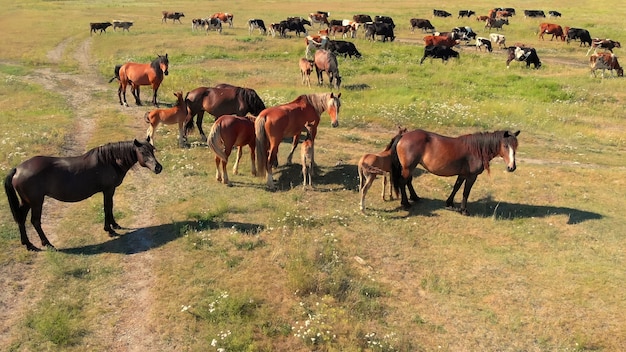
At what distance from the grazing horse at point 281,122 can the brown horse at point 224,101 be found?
318cm

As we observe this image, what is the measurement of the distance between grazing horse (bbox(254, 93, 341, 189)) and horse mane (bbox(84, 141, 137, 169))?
4071mm

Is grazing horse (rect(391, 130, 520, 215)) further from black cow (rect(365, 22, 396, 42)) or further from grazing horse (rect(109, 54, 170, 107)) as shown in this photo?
black cow (rect(365, 22, 396, 42))

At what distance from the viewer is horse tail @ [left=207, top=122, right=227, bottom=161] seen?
13.8 meters

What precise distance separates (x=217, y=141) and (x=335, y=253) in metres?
5.35

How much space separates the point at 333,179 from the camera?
15461mm

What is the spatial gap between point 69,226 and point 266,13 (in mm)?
62430

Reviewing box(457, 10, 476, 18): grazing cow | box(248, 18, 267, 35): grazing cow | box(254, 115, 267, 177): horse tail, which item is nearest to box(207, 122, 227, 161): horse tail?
box(254, 115, 267, 177): horse tail

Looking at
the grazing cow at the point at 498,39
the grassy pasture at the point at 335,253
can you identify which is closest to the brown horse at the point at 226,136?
the grassy pasture at the point at 335,253

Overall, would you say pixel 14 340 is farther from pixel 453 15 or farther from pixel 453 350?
pixel 453 15

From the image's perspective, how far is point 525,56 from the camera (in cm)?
3578

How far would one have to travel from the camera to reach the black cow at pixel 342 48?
36906 mm

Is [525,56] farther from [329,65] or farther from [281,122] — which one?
[281,122]

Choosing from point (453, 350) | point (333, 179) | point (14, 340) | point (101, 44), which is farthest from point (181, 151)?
point (101, 44)

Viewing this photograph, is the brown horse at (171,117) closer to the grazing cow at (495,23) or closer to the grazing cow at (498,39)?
the grazing cow at (498,39)
